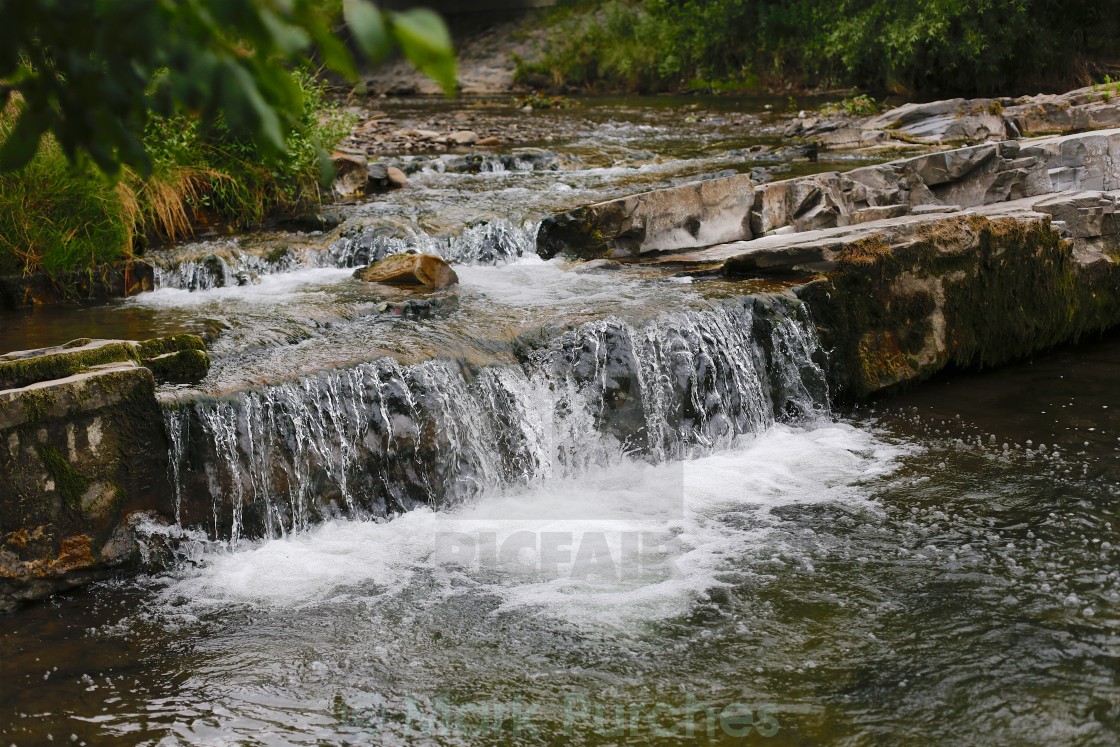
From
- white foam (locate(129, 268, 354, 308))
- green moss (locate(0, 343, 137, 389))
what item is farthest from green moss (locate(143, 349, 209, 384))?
white foam (locate(129, 268, 354, 308))

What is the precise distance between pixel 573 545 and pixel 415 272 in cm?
365

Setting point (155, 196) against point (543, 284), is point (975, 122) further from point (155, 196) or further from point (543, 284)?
point (155, 196)

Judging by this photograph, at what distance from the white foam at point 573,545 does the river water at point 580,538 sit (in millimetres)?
24

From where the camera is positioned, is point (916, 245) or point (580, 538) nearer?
point (580, 538)

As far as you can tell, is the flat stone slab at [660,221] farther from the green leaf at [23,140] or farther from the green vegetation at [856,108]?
the green vegetation at [856,108]

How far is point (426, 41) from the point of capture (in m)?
1.68

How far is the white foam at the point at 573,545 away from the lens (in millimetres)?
5051

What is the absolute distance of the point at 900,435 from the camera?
23.5 ft

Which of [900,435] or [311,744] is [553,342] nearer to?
[900,435]

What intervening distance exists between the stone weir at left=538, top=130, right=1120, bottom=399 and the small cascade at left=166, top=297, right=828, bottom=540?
604 millimetres

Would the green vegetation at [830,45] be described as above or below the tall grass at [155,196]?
above

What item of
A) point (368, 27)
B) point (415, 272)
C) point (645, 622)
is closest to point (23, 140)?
point (368, 27)

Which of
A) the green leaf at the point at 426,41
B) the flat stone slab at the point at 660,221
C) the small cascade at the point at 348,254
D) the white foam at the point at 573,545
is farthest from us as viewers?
the flat stone slab at the point at 660,221

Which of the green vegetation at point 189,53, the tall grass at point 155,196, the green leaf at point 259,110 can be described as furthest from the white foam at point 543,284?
the green leaf at point 259,110
